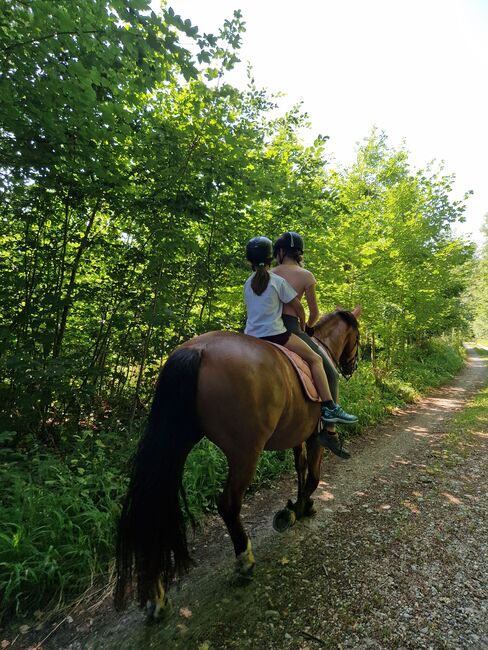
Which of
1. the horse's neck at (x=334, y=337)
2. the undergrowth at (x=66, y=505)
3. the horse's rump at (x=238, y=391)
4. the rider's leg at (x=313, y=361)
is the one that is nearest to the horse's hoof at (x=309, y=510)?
the undergrowth at (x=66, y=505)

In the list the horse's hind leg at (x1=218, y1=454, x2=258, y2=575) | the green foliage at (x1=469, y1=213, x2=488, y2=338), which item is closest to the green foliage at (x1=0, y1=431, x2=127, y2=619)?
the horse's hind leg at (x1=218, y1=454, x2=258, y2=575)

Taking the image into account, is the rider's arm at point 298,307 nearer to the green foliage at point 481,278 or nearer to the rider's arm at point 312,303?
the rider's arm at point 312,303

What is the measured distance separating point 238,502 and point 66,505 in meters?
1.78

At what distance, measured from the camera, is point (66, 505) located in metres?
3.13

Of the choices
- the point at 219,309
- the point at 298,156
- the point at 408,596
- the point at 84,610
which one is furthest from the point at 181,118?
the point at 408,596

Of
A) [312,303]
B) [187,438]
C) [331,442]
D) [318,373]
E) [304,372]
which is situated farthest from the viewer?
[312,303]

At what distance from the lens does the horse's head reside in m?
4.30

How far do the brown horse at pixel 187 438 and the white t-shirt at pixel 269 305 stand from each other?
408 mm

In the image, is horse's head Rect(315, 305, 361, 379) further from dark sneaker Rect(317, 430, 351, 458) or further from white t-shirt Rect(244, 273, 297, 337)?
white t-shirt Rect(244, 273, 297, 337)

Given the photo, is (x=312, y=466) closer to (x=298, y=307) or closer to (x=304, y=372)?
(x=304, y=372)

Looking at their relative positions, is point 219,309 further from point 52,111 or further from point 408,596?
point 408,596

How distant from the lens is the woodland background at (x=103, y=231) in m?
2.67

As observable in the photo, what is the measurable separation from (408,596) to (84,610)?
2434 millimetres

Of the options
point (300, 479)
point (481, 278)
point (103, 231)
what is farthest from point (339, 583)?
point (481, 278)
